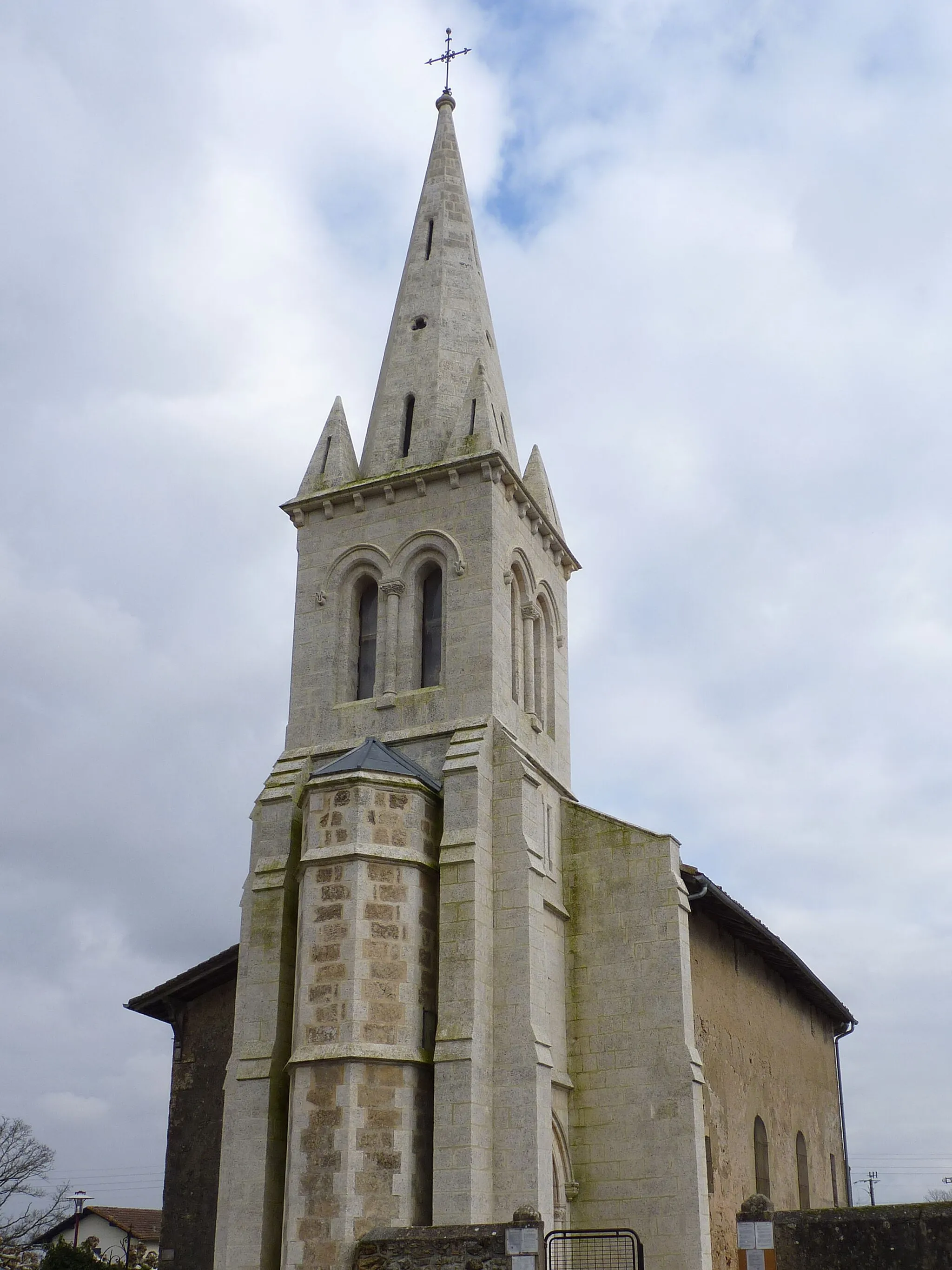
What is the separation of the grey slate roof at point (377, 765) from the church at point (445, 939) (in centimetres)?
8

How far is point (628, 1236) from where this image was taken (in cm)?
2008

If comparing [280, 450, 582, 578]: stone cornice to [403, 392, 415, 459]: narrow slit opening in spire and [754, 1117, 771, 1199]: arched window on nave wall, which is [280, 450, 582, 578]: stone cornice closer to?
[403, 392, 415, 459]: narrow slit opening in spire

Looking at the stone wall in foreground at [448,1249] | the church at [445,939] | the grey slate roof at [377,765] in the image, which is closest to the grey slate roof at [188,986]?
the church at [445,939]

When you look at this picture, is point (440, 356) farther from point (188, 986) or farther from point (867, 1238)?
point (867, 1238)

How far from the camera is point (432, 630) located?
81.2ft

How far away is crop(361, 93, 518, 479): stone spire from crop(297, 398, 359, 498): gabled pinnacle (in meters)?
0.35

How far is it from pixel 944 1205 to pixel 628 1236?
802 centimetres

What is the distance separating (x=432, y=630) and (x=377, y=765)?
393 centimetres

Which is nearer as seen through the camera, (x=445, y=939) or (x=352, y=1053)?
(x=352, y=1053)

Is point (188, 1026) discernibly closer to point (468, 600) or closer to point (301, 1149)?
point (301, 1149)

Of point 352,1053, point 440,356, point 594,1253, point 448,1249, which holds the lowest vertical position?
point 594,1253

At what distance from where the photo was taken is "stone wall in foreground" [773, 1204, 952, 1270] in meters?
13.0

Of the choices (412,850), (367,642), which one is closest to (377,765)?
(412,850)

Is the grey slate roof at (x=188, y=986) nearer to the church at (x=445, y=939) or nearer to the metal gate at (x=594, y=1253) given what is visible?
the church at (x=445, y=939)
